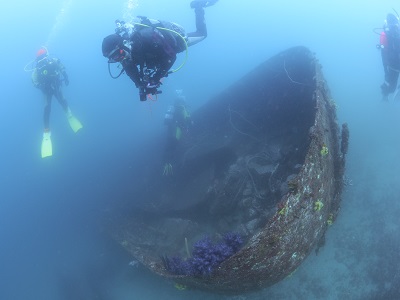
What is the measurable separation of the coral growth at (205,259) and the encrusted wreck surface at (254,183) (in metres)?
0.12

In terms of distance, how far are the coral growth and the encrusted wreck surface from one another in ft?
0.39

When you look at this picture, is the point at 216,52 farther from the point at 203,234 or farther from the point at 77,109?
the point at 203,234

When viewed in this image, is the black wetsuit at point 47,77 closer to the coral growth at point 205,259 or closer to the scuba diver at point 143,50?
the scuba diver at point 143,50

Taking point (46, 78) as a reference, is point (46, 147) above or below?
below

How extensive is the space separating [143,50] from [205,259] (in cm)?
385

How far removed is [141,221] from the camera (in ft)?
28.2

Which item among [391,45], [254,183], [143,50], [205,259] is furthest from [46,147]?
[391,45]

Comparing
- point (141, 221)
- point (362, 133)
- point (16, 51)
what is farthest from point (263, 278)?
point (16, 51)

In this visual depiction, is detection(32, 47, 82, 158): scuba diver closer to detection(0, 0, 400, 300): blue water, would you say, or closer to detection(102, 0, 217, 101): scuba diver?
detection(0, 0, 400, 300): blue water

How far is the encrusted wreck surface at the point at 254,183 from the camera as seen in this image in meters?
4.70

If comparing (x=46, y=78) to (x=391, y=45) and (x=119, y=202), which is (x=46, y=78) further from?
(x=391, y=45)

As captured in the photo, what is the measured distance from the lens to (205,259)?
498 cm

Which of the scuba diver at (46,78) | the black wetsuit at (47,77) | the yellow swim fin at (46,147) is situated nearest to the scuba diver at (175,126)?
the yellow swim fin at (46,147)

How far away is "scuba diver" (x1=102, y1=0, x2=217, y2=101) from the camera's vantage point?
18.9 ft
